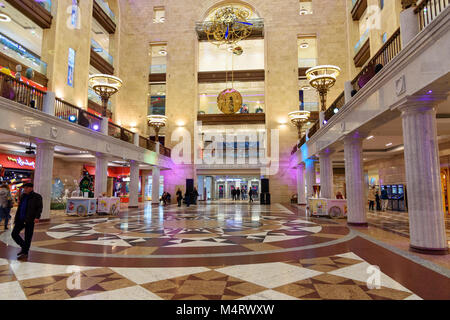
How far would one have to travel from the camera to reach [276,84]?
76.8ft

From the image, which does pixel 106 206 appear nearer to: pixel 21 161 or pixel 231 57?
pixel 21 161

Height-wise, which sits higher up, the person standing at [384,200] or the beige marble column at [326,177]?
the beige marble column at [326,177]

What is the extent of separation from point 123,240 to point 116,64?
66.2 ft

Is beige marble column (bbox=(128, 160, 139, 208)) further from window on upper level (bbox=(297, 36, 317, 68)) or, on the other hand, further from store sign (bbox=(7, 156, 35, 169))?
window on upper level (bbox=(297, 36, 317, 68))

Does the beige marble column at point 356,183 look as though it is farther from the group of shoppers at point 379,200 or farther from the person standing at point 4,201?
the person standing at point 4,201

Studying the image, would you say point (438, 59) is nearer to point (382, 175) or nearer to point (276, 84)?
point (382, 175)

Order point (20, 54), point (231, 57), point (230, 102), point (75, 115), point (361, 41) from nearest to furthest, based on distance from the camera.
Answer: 1. point (75, 115)
2. point (20, 54)
3. point (230, 102)
4. point (361, 41)
5. point (231, 57)

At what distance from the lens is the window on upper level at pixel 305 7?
24370 mm

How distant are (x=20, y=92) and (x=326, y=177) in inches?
463

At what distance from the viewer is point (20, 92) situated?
8.77 metres

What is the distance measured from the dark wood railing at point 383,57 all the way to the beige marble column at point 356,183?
6.55 feet

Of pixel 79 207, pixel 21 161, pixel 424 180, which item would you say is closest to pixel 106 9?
pixel 21 161

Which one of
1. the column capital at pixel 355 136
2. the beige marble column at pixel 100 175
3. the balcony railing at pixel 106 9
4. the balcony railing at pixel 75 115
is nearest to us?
the column capital at pixel 355 136

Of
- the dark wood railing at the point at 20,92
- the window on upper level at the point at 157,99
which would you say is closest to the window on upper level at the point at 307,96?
the window on upper level at the point at 157,99
